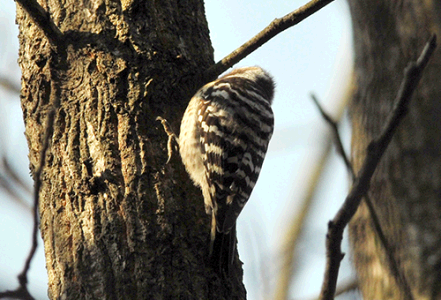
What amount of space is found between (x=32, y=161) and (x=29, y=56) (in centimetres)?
67

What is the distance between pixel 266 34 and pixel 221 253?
1.33 meters

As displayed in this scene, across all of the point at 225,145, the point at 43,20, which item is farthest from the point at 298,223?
the point at 43,20

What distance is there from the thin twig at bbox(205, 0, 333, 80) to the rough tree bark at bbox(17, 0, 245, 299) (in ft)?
0.56

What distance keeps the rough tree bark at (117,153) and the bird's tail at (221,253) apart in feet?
0.19

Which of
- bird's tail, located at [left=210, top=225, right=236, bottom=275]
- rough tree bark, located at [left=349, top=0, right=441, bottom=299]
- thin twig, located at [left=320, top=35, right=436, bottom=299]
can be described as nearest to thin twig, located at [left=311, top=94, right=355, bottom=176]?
thin twig, located at [left=320, top=35, right=436, bottom=299]

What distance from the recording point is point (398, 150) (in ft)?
19.2

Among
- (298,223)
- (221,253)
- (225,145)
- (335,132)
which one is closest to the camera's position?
(335,132)

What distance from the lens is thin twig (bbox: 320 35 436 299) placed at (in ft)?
6.67

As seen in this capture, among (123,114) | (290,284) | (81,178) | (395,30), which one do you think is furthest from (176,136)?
(290,284)

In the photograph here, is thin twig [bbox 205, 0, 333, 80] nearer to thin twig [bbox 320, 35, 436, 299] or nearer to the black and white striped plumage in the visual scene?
the black and white striped plumage

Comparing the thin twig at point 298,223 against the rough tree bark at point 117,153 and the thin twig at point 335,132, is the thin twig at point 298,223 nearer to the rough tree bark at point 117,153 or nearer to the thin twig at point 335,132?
the rough tree bark at point 117,153

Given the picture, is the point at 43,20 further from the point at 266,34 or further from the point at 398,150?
the point at 398,150

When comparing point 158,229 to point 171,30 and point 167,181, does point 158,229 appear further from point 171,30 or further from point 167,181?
point 171,30

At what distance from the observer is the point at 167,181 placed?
364cm
